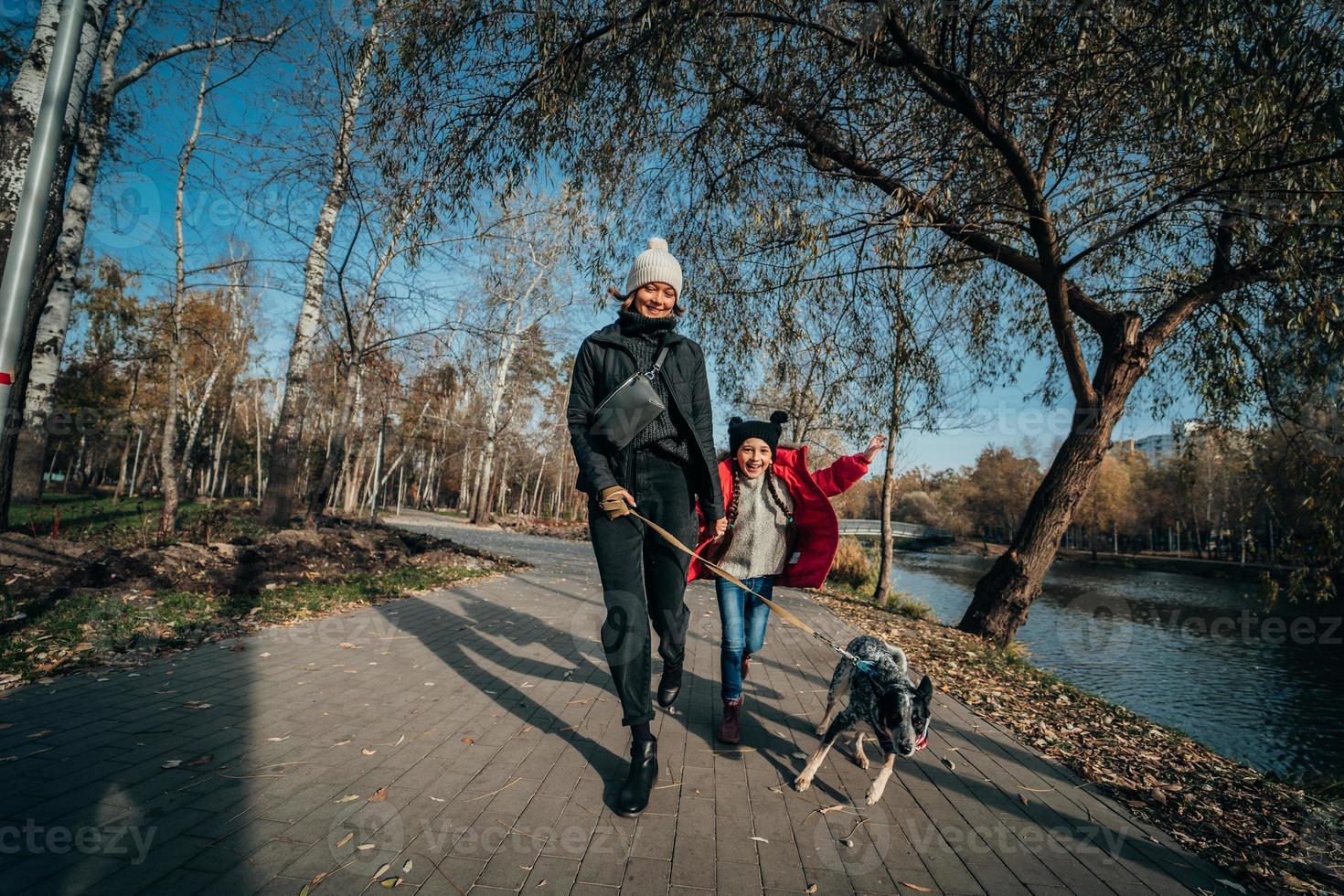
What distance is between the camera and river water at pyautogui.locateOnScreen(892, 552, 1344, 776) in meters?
7.18

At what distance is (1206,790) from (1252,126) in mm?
4388

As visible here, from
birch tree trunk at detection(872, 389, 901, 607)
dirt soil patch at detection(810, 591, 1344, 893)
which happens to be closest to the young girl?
dirt soil patch at detection(810, 591, 1344, 893)

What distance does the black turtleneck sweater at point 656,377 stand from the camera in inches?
116

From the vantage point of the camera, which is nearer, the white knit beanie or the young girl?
the white knit beanie

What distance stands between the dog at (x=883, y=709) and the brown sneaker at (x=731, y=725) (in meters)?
0.40

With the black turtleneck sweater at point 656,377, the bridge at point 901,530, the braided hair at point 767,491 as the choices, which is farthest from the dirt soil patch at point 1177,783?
the bridge at point 901,530

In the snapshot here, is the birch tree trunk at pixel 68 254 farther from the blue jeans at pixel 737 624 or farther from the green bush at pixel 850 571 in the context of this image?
the green bush at pixel 850 571

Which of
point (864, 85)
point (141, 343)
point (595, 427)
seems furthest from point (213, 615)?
point (141, 343)

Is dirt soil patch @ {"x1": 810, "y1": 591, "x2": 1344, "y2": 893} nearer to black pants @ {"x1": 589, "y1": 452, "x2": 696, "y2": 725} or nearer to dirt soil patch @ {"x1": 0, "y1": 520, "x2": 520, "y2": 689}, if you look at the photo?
black pants @ {"x1": 589, "y1": 452, "x2": 696, "y2": 725}

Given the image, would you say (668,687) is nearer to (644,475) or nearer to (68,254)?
(644,475)

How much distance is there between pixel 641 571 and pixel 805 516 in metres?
1.39

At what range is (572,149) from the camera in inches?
232

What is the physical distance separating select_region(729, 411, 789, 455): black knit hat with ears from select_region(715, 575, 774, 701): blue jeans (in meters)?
0.84

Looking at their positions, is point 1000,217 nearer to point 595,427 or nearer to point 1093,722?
point 1093,722
